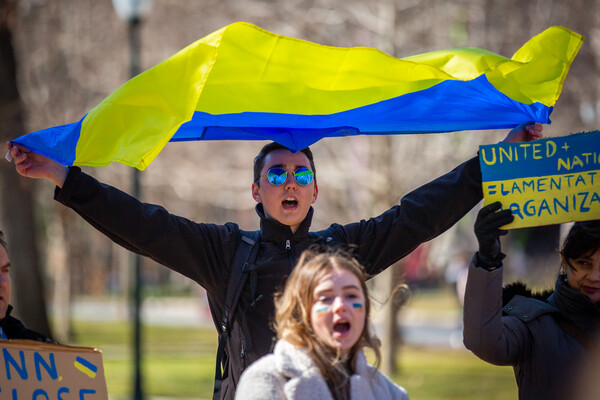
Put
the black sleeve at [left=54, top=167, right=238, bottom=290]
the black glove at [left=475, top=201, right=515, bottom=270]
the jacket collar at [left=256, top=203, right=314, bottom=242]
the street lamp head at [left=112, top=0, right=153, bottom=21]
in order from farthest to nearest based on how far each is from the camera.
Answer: the street lamp head at [left=112, top=0, right=153, bottom=21], the jacket collar at [left=256, top=203, right=314, bottom=242], the black sleeve at [left=54, top=167, right=238, bottom=290], the black glove at [left=475, top=201, right=515, bottom=270]

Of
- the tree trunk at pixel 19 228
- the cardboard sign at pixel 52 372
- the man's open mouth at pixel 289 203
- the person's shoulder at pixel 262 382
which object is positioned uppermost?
the tree trunk at pixel 19 228

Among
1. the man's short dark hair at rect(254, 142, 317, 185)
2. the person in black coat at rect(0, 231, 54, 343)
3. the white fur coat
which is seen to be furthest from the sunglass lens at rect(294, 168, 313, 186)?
the person in black coat at rect(0, 231, 54, 343)

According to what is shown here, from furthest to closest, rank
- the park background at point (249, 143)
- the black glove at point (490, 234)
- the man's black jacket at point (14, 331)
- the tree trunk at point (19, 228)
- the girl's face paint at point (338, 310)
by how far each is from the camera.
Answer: the tree trunk at point (19, 228) < the park background at point (249, 143) < the man's black jacket at point (14, 331) < the black glove at point (490, 234) < the girl's face paint at point (338, 310)

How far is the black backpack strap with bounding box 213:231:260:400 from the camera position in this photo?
3.54 meters

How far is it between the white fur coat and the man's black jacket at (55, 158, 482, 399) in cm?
72

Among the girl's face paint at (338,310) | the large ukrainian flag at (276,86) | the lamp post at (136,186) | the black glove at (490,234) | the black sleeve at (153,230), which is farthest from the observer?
the lamp post at (136,186)

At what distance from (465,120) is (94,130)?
6.08 ft

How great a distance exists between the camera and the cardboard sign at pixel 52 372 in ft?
11.2

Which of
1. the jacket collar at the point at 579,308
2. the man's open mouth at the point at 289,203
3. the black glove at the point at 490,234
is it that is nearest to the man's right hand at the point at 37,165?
the man's open mouth at the point at 289,203

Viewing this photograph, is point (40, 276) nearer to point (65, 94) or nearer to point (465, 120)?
point (65, 94)

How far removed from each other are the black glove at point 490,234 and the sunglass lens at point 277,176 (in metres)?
0.87

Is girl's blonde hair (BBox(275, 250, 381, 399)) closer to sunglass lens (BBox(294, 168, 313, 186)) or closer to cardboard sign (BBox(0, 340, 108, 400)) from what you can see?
sunglass lens (BBox(294, 168, 313, 186))

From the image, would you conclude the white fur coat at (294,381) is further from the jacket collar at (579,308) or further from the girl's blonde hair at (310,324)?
the jacket collar at (579,308)

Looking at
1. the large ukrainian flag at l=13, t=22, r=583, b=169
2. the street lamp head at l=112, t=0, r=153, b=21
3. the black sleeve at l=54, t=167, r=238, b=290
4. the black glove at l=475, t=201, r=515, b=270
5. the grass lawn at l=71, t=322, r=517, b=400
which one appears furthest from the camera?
the grass lawn at l=71, t=322, r=517, b=400
